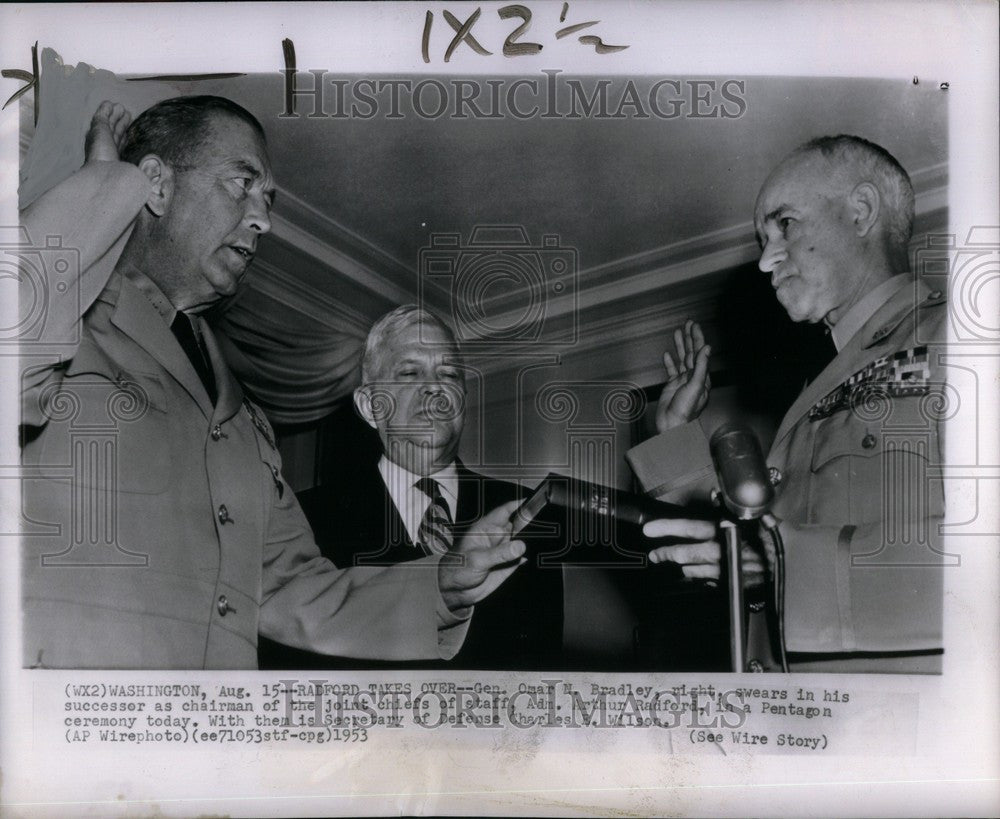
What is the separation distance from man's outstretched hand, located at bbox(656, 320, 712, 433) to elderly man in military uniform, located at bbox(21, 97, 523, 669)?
64 cm

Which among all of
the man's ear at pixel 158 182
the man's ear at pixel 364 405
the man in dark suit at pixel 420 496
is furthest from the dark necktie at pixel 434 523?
the man's ear at pixel 158 182

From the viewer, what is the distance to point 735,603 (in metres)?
3.19

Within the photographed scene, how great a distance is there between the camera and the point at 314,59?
325 cm

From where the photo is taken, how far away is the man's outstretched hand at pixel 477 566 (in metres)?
→ 3.18

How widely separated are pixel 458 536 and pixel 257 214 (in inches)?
48.6

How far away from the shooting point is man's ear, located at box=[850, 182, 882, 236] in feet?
10.6

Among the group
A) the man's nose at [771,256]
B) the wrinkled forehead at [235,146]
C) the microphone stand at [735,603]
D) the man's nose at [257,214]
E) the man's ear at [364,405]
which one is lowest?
the microphone stand at [735,603]

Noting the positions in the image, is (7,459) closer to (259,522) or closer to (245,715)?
(259,522)

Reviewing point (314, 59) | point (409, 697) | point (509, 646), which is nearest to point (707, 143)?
point (314, 59)

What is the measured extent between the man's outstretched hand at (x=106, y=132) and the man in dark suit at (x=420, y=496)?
104 centimetres

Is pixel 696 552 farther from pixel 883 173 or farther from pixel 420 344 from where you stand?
pixel 883 173

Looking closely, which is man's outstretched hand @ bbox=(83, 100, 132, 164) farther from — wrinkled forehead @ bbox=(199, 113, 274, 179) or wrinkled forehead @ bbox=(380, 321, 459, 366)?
wrinkled forehead @ bbox=(380, 321, 459, 366)

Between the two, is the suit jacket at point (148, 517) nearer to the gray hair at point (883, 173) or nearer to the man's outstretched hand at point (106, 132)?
the man's outstretched hand at point (106, 132)

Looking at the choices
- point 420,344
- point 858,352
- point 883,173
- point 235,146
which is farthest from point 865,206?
point 235,146
